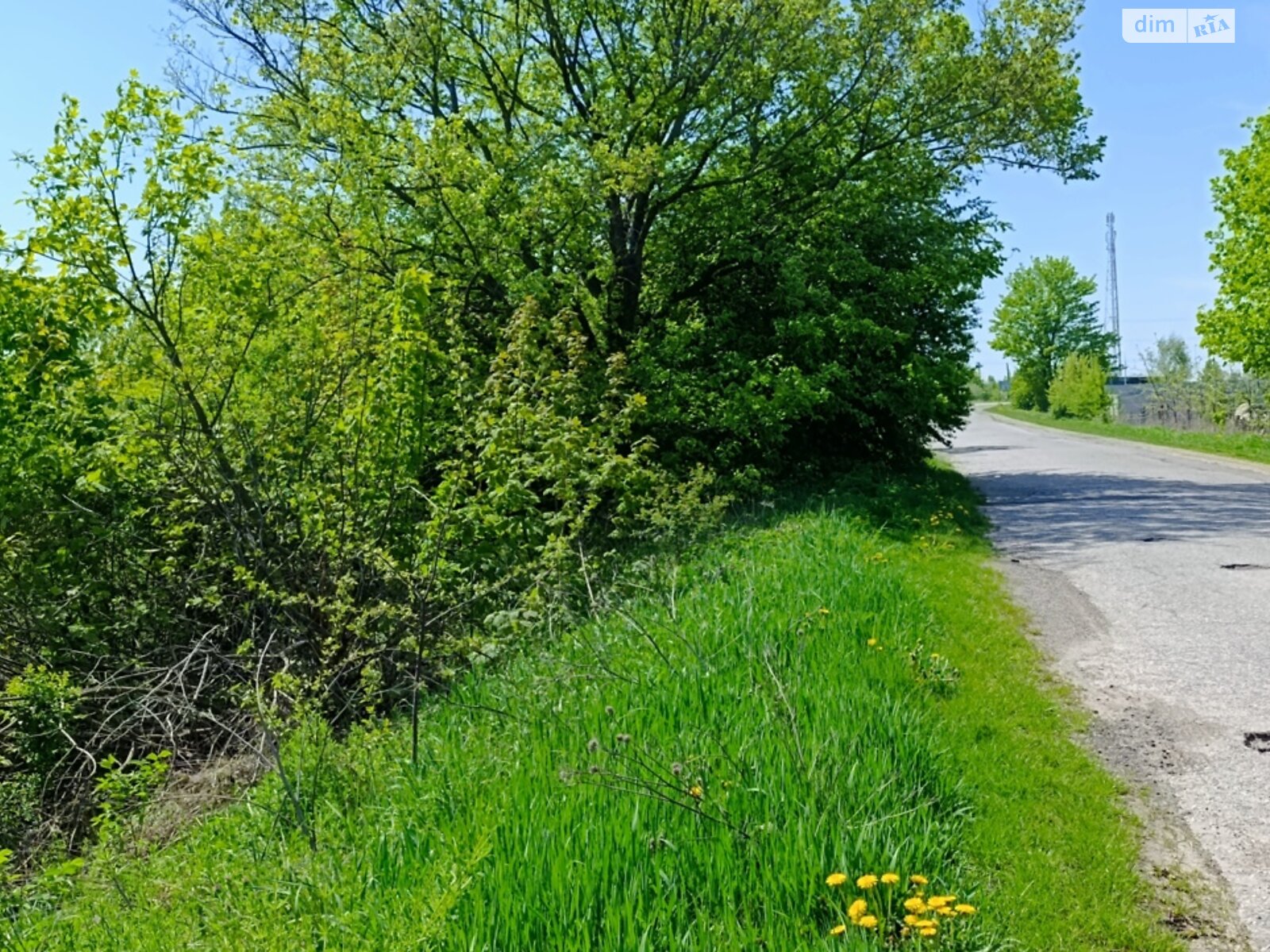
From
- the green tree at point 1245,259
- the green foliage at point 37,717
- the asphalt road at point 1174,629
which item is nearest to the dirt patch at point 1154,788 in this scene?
the asphalt road at point 1174,629

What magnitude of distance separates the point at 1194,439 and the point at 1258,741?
25901mm

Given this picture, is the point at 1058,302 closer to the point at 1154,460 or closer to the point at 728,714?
the point at 1154,460

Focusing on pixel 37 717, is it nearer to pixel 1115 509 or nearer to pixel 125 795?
pixel 125 795

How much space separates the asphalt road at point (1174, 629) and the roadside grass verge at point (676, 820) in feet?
1.18

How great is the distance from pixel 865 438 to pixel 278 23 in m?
11.6

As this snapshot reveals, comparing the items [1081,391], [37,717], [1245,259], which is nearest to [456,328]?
[37,717]

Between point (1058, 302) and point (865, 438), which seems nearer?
point (865, 438)

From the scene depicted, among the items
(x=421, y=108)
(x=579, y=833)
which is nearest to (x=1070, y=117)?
(x=421, y=108)

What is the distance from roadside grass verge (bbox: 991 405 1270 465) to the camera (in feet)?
76.4

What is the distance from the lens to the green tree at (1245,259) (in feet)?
81.2

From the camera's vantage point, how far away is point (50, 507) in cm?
813

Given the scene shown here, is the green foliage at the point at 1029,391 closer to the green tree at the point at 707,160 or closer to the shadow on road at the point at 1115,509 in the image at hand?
the shadow on road at the point at 1115,509

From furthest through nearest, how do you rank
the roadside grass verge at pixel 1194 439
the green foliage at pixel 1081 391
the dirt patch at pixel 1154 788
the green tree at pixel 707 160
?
the green foliage at pixel 1081 391, the roadside grass verge at pixel 1194 439, the green tree at pixel 707 160, the dirt patch at pixel 1154 788

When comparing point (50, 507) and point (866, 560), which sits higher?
point (50, 507)
